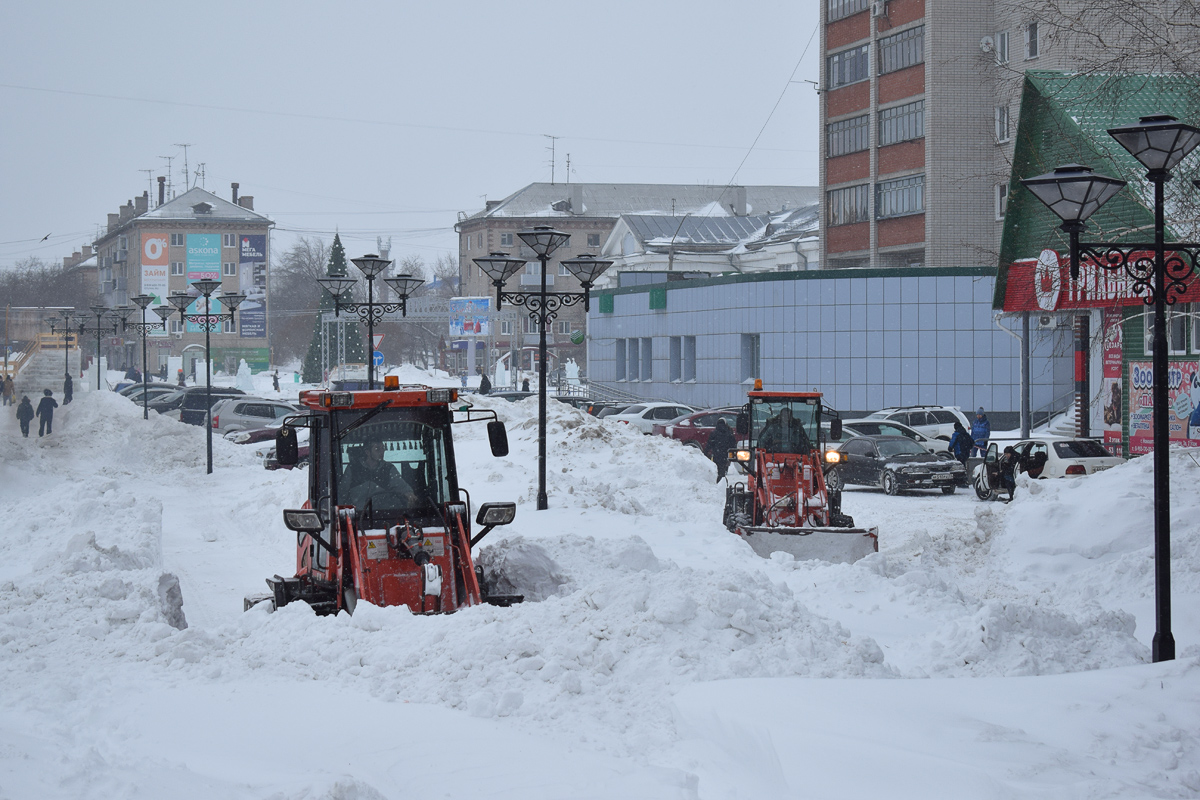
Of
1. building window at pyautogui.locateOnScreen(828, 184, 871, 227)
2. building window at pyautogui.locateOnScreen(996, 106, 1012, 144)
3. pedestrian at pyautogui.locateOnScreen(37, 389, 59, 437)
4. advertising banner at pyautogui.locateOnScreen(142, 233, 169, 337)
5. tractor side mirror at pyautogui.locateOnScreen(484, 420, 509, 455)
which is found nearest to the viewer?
tractor side mirror at pyautogui.locateOnScreen(484, 420, 509, 455)

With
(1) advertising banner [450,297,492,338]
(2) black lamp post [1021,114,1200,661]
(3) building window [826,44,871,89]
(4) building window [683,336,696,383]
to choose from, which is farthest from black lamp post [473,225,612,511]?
(1) advertising banner [450,297,492,338]

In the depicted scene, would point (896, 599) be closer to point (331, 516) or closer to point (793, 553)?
point (793, 553)

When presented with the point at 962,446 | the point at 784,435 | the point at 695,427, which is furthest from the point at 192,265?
the point at 784,435

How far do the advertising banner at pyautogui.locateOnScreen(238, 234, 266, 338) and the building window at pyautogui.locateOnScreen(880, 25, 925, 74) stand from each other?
4702 cm

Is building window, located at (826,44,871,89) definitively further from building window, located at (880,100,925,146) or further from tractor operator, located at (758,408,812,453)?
tractor operator, located at (758,408,812,453)

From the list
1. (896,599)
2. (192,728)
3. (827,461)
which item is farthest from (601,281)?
(192,728)

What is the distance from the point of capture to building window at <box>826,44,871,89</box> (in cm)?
4219

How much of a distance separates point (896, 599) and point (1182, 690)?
353 cm

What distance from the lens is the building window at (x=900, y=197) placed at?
4041cm

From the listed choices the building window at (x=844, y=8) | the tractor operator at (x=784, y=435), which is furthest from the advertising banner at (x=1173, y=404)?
the building window at (x=844, y=8)

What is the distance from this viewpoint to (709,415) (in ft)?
102

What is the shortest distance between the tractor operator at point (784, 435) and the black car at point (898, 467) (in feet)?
24.5

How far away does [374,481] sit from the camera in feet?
29.5

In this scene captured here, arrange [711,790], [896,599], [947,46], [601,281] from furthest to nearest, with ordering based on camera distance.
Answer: [601,281]
[947,46]
[896,599]
[711,790]
